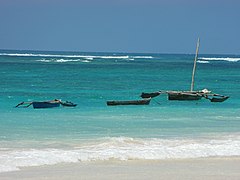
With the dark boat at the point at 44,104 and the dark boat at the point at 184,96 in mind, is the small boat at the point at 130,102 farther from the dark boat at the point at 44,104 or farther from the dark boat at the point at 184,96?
the dark boat at the point at 44,104

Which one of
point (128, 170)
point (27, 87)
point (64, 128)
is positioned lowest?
point (27, 87)

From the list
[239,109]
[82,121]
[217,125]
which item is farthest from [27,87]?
[217,125]

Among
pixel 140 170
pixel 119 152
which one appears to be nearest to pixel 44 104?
pixel 119 152

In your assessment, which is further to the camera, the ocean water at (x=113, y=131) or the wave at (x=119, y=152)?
the ocean water at (x=113, y=131)

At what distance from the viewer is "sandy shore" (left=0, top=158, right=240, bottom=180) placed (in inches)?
458

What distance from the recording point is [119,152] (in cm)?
1452

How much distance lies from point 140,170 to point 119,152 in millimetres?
2144

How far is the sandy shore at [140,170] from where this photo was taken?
1163cm

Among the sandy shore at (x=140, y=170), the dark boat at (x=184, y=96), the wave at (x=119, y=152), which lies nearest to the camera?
the sandy shore at (x=140, y=170)

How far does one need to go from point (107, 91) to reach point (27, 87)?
5997 mm

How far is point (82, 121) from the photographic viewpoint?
2433 centimetres

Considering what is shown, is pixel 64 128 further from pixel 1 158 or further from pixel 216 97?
pixel 216 97

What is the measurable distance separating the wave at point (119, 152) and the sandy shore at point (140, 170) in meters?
0.44

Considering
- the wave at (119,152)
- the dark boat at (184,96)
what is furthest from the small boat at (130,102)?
the wave at (119,152)
